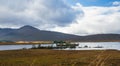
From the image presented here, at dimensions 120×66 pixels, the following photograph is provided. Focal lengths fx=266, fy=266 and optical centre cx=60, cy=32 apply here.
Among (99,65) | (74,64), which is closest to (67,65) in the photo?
(74,64)

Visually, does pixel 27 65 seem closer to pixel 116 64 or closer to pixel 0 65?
pixel 0 65

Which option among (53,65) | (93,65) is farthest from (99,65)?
(53,65)

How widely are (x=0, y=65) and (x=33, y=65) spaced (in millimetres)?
4426

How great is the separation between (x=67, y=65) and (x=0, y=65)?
888 cm

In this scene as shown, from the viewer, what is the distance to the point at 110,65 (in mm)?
34469

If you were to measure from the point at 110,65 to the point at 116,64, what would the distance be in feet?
6.39

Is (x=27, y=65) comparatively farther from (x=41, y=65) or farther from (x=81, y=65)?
(x=81, y=65)

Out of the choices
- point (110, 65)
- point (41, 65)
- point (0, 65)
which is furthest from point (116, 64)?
point (0, 65)

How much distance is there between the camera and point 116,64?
36.1m

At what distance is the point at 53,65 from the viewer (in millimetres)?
34219

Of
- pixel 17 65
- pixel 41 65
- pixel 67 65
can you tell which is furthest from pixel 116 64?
pixel 17 65

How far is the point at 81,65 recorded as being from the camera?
34.4 meters

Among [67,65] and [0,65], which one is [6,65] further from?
[67,65]

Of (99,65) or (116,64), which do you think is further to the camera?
(116,64)
